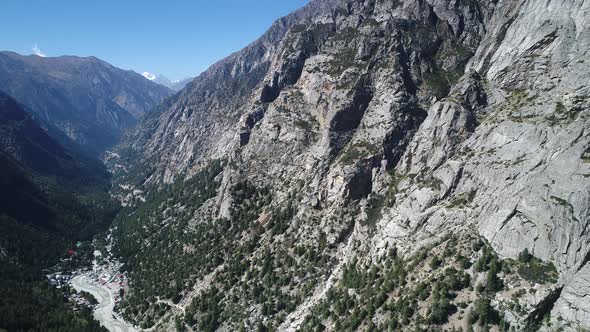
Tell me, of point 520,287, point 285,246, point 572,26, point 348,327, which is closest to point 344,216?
point 285,246

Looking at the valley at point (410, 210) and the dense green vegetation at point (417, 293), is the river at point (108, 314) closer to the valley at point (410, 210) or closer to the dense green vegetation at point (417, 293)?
the valley at point (410, 210)

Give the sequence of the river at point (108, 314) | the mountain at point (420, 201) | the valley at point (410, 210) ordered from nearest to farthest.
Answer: the mountain at point (420, 201) → the valley at point (410, 210) → the river at point (108, 314)

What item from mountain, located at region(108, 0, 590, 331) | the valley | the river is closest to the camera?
mountain, located at region(108, 0, 590, 331)

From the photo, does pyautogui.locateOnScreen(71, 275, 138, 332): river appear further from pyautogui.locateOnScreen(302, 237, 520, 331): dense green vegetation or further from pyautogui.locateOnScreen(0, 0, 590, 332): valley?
pyautogui.locateOnScreen(302, 237, 520, 331): dense green vegetation

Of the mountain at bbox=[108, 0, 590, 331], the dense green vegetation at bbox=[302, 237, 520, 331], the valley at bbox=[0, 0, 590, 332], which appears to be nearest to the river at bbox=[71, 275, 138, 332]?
the valley at bbox=[0, 0, 590, 332]

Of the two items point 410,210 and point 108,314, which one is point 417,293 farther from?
point 108,314

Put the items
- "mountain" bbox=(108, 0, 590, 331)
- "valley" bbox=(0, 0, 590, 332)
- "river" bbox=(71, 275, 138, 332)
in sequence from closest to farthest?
1. "mountain" bbox=(108, 0, 590, 331)
2. "valley" bbox=(0, 0, 590, 332)
3. "river" bbox=(71, 275, 138, 332)

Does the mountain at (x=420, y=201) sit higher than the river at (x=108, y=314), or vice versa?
the mountain at (x=420, y=201)

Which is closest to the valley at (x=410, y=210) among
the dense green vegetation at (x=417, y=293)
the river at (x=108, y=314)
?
the dense green vegetation at (x=417, y=293)

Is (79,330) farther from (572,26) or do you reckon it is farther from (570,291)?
(572,26)
